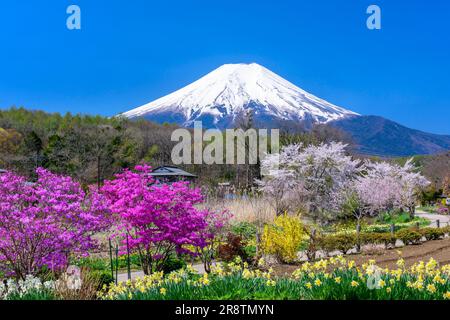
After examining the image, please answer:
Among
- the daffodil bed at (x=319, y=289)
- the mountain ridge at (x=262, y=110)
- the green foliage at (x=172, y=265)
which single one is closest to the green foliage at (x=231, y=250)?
the green foliage at (x=172, y=265)

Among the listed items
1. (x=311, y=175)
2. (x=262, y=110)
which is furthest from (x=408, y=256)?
(x=262, y=110)

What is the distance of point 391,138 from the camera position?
559 feet

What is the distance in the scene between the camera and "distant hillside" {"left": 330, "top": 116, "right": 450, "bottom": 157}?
473 feet

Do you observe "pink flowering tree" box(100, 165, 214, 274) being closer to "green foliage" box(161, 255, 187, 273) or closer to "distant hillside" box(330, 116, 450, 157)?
Result: "green foliage" box(161, 255, 187, 273)

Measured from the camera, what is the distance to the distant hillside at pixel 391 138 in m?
144

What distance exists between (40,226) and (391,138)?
174042 millimetres

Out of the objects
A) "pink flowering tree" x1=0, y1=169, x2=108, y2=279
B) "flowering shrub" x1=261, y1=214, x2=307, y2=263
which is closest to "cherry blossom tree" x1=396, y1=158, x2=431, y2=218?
"flowering shrub" x1=261, y1=214, x2=307, y2=263

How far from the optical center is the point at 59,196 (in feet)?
25.0

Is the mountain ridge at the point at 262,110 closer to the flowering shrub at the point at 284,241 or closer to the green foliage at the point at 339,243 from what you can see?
the green foliage at the point at 339,243

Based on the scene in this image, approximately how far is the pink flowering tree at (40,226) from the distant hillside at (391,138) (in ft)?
415

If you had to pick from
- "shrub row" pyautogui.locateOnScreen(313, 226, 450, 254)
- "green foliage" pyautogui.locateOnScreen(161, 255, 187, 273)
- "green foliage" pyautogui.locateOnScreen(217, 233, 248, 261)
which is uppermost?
"green foliage" pyautogui.locateOnScreen(217, 233, 248, 261)

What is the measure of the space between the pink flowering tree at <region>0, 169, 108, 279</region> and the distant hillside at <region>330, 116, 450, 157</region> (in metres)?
127
